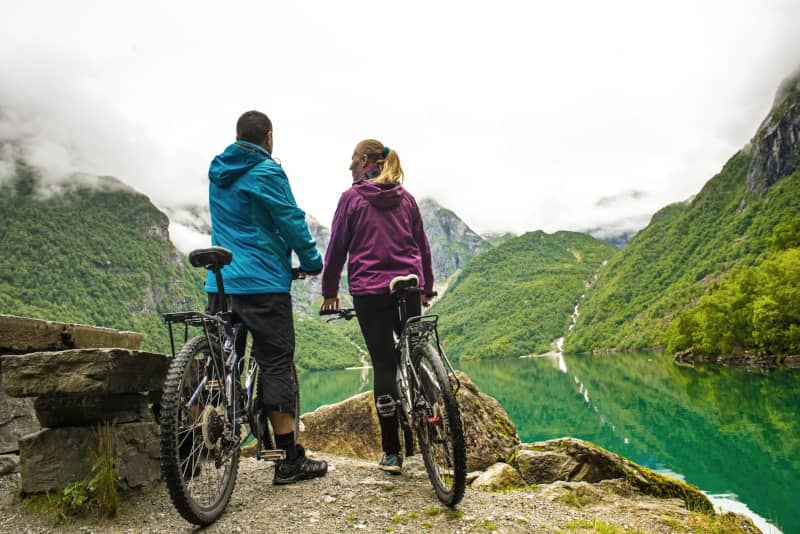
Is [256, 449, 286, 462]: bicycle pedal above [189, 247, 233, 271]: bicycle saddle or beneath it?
beneath

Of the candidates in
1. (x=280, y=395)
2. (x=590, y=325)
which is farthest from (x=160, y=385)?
(x=590, y=325)

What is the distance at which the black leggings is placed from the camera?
4.41 meters

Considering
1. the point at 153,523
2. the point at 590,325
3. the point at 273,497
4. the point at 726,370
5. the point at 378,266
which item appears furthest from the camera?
the point at 590,325

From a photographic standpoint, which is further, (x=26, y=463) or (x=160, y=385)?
(x=160, y=385)

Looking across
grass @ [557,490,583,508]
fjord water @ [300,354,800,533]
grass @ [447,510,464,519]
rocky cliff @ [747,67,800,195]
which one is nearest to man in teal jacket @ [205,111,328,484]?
grass @ [447,510,464,519]

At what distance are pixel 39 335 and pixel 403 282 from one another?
12.0 feet

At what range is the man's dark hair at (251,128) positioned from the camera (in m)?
4.36

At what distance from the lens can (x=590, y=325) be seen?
184 meters

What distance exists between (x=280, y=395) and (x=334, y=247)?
140 centimetres

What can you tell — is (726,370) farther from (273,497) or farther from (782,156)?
(782,156)

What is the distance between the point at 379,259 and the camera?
A: 14.5 ft

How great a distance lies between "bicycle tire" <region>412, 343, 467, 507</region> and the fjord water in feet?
31.3

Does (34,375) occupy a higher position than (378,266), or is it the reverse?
(378,266)

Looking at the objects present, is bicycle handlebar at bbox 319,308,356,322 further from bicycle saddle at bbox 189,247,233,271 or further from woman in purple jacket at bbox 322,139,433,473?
bicycle saddle at bbox 189,247,233,271
